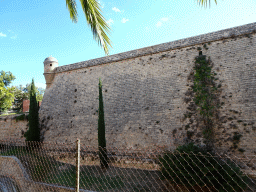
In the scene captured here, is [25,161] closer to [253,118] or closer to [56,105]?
[56,105]

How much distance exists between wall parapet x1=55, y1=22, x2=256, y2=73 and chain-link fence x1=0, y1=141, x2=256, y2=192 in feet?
16.6

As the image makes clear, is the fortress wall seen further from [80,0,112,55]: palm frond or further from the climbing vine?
[80,0,112,55]: palm frond

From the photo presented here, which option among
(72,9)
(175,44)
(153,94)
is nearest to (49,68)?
(153,94)

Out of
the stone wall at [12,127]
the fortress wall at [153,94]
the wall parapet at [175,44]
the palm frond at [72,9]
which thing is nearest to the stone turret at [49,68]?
the fortress wall at [153,94]

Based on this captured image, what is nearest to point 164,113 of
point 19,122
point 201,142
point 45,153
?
point 201,142

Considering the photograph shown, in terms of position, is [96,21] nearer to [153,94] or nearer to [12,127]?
[153,94]

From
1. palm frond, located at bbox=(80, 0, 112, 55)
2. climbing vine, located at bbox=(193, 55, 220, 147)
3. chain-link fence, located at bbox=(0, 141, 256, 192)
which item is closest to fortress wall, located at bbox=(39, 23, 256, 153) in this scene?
climbing vine, located at bbox=(193, 55, 220, 147)

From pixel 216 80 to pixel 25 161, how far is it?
32.5 feet

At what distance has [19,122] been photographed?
12.0 m

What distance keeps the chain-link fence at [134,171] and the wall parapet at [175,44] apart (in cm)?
505

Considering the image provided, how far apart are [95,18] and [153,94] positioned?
5.93 metres

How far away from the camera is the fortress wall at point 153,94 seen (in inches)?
263

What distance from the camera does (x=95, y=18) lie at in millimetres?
2719

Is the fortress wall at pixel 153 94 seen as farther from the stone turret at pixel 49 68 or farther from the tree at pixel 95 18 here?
the tree at pixel 95 18
